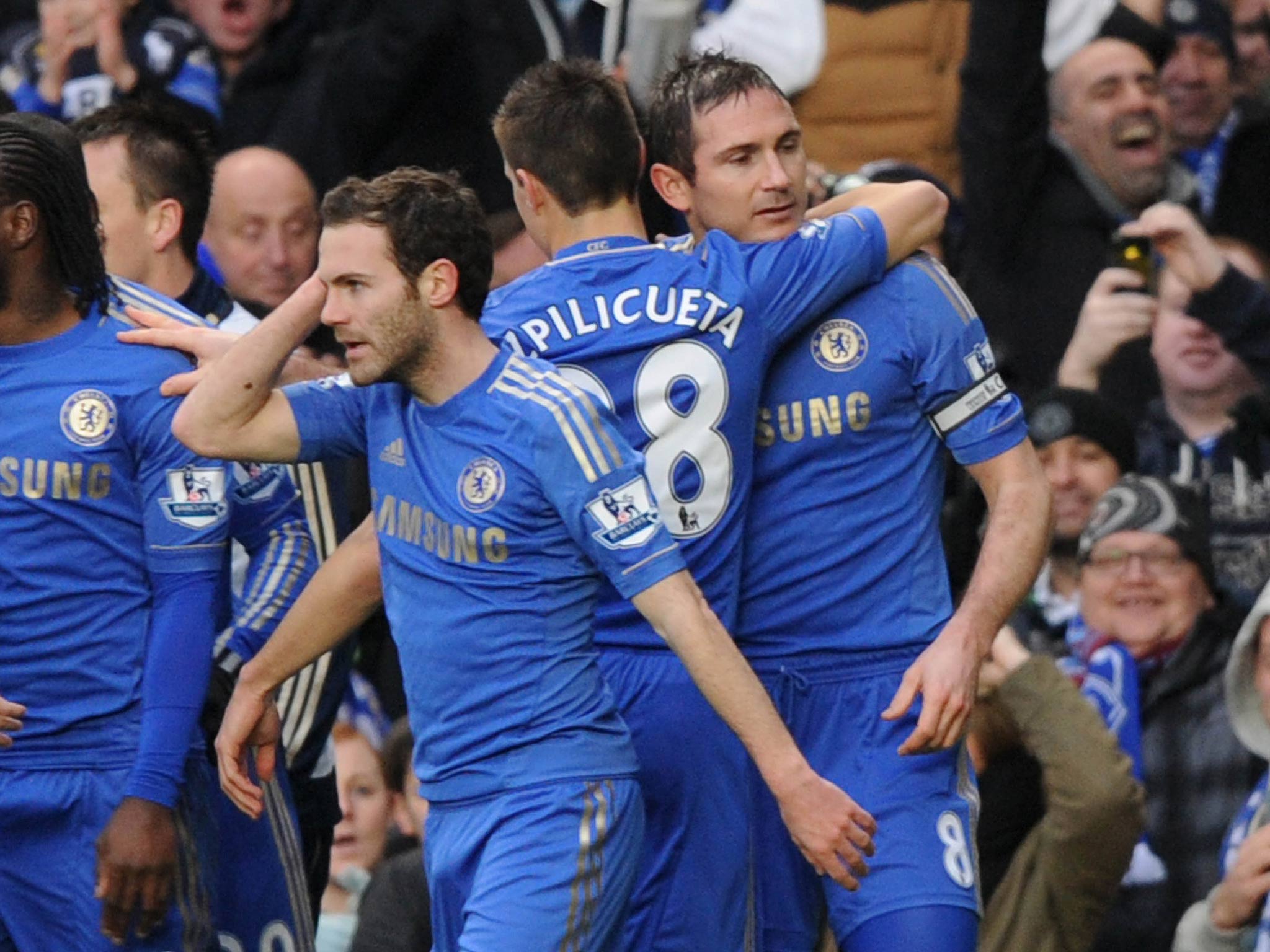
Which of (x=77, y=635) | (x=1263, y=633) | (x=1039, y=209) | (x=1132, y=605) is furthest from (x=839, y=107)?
(x=77, y=635)

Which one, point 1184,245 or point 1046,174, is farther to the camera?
point 1046,174

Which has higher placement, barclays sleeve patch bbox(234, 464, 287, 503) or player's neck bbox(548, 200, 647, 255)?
player's neck bbox(548, 200, 647, 255)

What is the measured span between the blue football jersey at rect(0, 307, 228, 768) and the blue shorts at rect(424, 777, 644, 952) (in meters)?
0.94

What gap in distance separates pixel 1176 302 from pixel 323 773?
126 inches

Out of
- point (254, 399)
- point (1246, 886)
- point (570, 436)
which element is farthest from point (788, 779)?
point (1246, 886)

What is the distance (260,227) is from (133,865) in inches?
128

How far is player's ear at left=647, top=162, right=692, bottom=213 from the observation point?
5.79 metres

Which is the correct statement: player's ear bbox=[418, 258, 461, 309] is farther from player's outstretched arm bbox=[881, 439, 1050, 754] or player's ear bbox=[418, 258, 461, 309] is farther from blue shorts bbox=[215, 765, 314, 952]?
blue shorts bbox=[215, 765, 314, 952]

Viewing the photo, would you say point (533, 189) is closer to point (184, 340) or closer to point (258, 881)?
point (184, 340)

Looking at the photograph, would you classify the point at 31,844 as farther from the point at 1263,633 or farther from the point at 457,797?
the point at 1263,633

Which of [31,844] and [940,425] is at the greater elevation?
[940,425]

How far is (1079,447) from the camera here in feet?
26.0

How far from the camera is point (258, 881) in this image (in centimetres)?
607

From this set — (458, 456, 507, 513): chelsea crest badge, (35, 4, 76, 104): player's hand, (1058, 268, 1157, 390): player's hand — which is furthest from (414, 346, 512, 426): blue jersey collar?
(35, 4, 76, 104): player's hand
